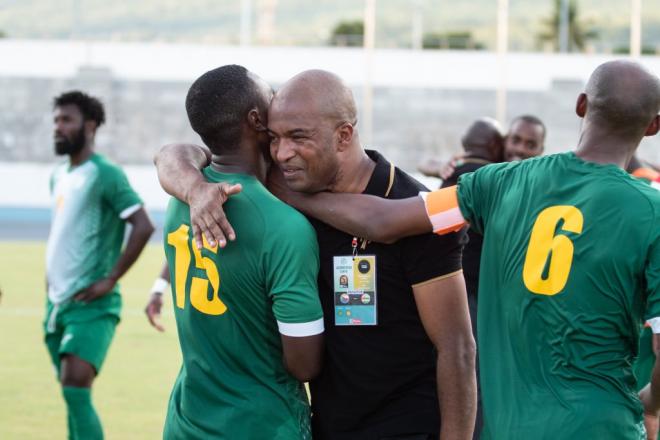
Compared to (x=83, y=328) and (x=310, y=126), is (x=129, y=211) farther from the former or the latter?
(x=310, y=126)

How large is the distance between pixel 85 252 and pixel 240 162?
12.4ft

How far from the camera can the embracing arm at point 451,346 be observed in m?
3.21

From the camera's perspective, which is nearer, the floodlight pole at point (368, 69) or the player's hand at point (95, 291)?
the player's hand at point (95, 291)

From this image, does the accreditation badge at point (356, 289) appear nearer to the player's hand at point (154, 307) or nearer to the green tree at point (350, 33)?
the player's hand at point (154, 307)

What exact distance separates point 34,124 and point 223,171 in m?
33.0

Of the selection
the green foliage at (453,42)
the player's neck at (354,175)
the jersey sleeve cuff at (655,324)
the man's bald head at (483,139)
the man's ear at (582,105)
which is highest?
the green foliage at (453,42)

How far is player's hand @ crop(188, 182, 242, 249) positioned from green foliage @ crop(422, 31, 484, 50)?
148 ft

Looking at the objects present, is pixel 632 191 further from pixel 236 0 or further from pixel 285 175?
pixel 236 0

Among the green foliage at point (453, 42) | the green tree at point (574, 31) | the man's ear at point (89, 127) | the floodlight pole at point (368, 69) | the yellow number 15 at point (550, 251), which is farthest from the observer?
the green tree at point (574, 31)

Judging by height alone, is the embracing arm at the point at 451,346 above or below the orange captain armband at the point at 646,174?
below

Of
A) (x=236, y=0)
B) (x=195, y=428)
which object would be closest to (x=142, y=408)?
(x=195, y=428)

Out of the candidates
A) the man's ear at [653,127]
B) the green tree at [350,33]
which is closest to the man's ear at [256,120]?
the man's ear at [653,127]

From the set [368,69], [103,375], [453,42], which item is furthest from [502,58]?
[103,375]

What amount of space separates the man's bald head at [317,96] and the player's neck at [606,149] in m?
0.75
